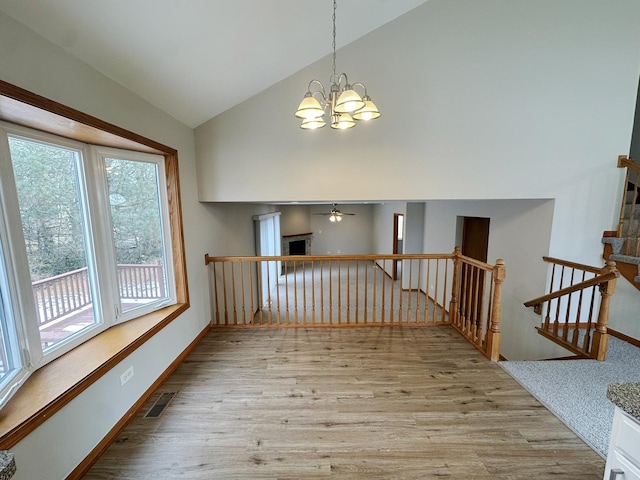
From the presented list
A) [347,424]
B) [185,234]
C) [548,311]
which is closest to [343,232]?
[548,311]

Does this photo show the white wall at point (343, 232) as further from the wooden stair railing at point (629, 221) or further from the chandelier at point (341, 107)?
the chandelier at point (341, 107)

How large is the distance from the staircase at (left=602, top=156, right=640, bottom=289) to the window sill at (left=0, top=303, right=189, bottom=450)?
472 cm

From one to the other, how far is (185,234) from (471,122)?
3255 mm

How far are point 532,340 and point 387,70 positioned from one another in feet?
12.1

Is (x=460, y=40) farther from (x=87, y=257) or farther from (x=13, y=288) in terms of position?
(x=13, y=288)

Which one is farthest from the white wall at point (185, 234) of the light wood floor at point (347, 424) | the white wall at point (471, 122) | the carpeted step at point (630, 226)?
the carpeted step at point (630, 226)

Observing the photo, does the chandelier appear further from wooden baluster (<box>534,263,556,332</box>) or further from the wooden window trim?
wooden baluster (<box>534,263,556,332</box>)

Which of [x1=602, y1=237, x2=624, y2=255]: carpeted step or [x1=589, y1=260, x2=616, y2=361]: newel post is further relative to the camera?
[x1=602, y1=237, x2=624, y2=255]: carpeted step

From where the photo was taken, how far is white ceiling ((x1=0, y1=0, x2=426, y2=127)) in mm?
1398

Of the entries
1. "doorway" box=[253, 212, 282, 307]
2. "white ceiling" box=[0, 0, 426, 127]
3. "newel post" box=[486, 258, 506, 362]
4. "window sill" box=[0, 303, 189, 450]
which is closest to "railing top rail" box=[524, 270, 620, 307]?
"newel post" box=[486, 258, 506, 362]

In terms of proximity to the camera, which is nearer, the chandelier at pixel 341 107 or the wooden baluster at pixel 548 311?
the chandelier at pixel 341 107

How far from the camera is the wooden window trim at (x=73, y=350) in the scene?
Result: 4.09ft

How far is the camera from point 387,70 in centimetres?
285

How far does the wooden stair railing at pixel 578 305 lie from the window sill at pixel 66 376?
387 cm
